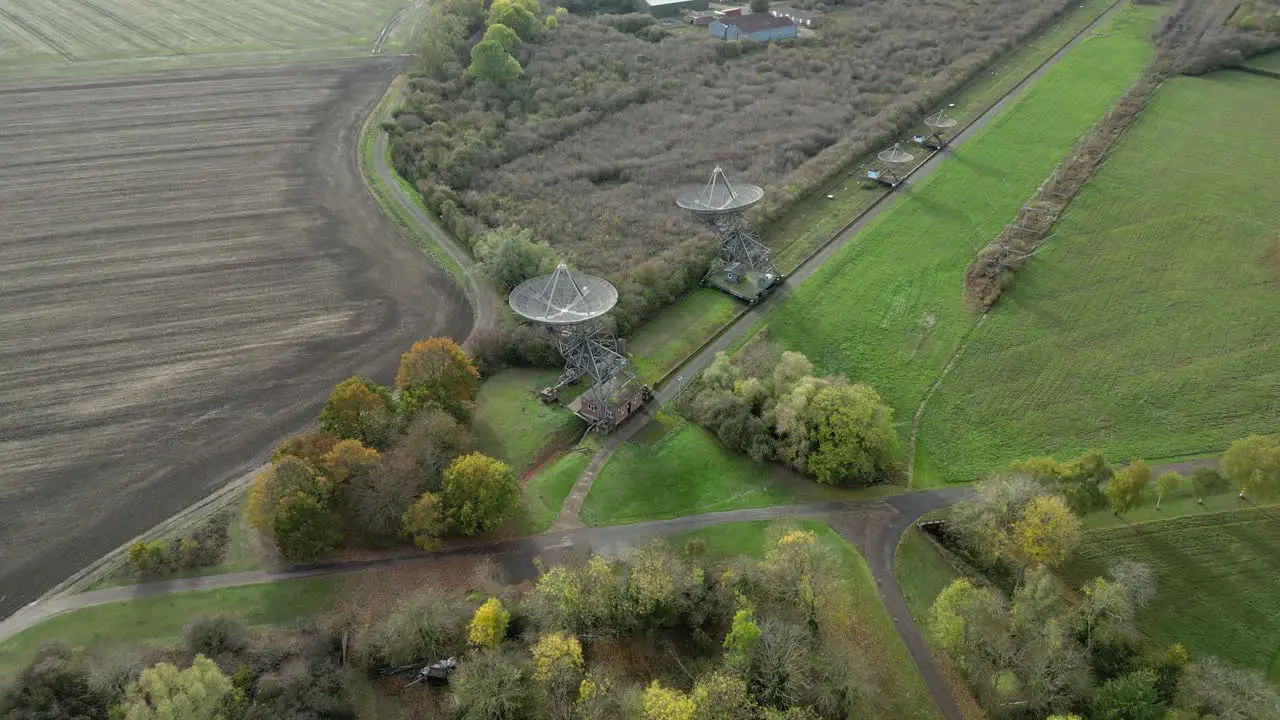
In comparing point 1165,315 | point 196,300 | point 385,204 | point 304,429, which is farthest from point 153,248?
point 1165,315

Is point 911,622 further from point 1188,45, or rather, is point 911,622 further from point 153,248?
point 1188,45

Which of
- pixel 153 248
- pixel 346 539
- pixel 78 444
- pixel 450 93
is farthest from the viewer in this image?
pixel 450 93

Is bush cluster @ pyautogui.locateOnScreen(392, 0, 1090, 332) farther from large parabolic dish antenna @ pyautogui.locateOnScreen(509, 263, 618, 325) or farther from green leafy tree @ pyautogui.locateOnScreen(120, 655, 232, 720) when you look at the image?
green leafy tree @ pyautogui.locateOnScreen(120, 655, 232, 720)

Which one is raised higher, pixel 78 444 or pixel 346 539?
pixel 78 444

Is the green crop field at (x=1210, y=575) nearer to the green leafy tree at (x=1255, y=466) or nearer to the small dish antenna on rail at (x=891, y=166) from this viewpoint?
the green leafy tree at (x=1255, y=466)

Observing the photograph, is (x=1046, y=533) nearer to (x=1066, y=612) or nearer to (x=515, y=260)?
(x=1066, y=612)

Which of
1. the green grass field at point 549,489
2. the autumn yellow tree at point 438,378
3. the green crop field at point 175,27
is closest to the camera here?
the green grass field at point 549,489

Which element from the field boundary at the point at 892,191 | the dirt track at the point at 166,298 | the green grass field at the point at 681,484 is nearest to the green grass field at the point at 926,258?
the field boundary at the point at 892,191

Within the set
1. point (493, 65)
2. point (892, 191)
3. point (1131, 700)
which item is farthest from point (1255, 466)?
point (493, 65)
